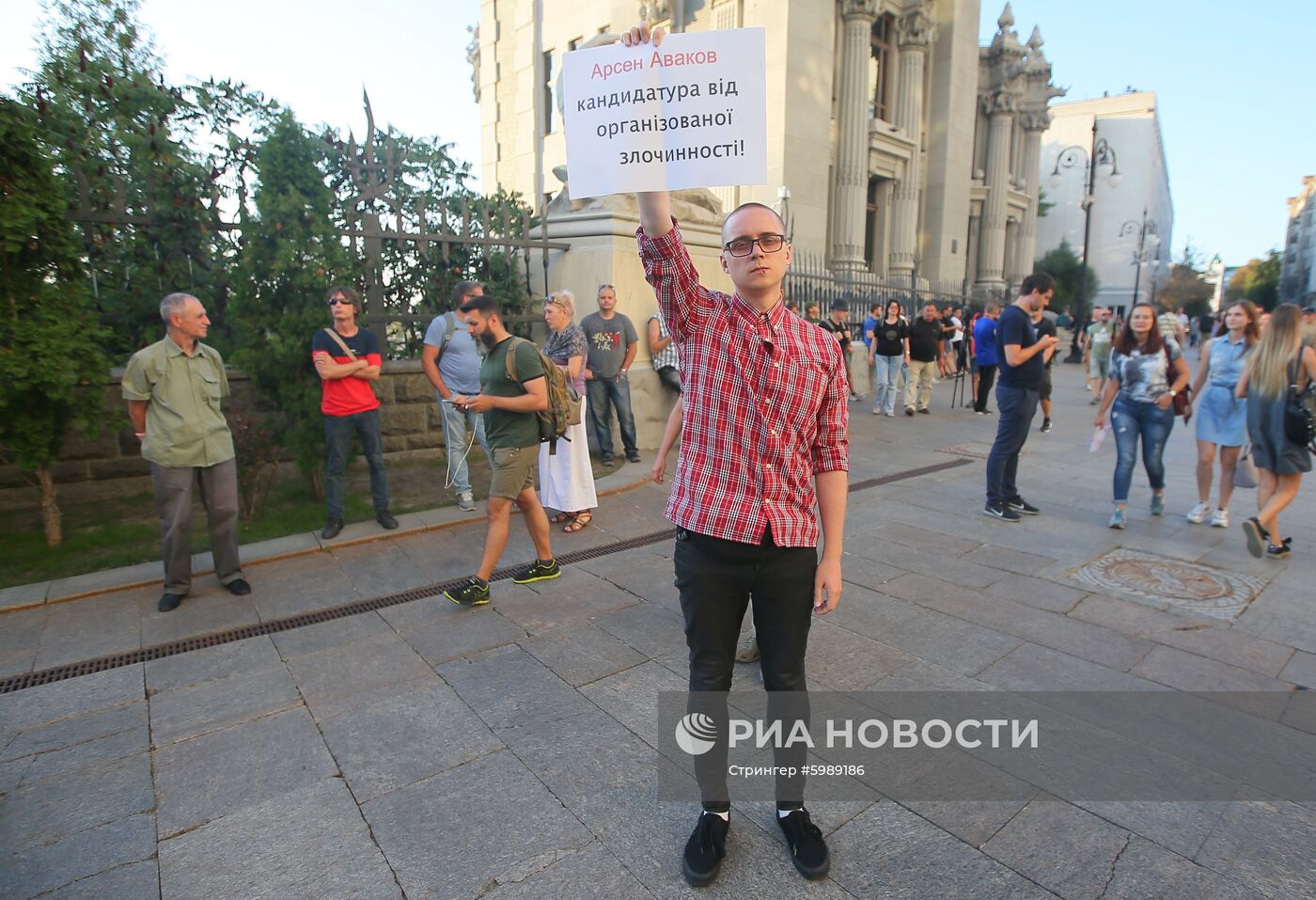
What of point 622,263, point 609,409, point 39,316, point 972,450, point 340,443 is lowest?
point 972,450

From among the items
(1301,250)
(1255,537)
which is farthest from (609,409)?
(1301,250)

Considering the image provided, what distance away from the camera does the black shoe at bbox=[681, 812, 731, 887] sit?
7.70ft

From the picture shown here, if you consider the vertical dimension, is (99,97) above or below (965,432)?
above

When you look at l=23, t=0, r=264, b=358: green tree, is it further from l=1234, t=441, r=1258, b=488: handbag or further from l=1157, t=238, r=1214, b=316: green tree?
l=1157, t=238, r=1214, b=316: green tree

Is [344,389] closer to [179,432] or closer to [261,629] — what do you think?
[179,432]

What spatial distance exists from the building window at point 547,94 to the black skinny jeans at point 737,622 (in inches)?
1002

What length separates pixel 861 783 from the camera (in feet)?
9.41

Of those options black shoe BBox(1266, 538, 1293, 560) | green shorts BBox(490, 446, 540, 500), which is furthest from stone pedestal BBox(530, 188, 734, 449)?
black shoe BBox(1266, 538, 1293, 560)

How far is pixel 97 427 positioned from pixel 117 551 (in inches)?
37.0

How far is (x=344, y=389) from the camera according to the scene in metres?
5.84

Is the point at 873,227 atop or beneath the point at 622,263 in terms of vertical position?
atop

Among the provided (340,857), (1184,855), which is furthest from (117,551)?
(1184,855)

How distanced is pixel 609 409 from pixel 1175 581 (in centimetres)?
549

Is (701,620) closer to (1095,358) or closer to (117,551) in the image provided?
(117,551)
